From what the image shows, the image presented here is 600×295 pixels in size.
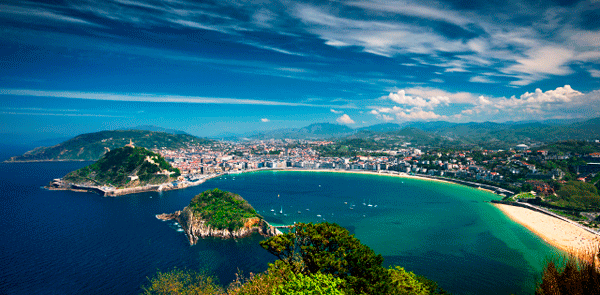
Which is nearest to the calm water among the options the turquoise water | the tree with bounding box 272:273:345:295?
the turquoise water

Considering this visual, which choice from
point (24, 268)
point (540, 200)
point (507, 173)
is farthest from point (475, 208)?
point (24, 268)

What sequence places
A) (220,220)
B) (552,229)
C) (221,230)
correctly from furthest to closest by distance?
(552,229)
(220,220)
(221,230)

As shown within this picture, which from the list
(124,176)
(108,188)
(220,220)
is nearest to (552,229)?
(220,220)

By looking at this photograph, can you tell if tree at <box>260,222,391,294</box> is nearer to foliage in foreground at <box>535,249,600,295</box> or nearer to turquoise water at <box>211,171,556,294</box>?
foliage in foreground at <box>535,249,600,295</box>

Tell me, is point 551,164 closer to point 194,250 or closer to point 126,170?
point 194,250

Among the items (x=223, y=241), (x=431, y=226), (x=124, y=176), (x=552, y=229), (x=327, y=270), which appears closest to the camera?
(x=327, y=270)

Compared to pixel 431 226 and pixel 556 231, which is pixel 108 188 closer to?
pixel 431 226
